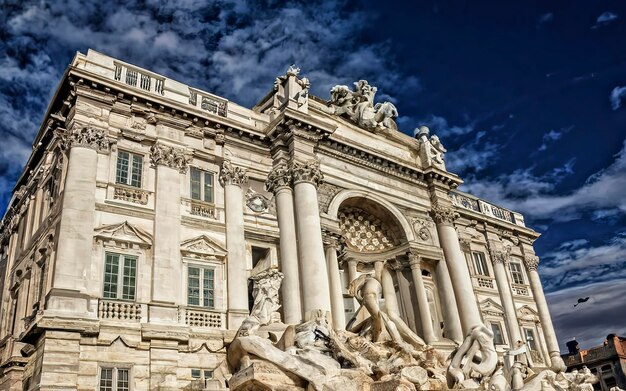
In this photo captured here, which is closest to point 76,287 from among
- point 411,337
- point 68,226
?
point 68,226

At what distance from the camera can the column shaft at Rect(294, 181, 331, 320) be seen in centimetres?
2130

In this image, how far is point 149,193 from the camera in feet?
66.9

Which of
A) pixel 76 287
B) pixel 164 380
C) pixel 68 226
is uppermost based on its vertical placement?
pixel 68 226

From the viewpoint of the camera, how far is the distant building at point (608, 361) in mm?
49531

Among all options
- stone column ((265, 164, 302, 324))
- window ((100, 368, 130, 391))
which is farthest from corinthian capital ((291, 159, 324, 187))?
window ((100, 368, 130, 391))

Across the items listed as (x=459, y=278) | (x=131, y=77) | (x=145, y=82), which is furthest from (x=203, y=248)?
(x=459, y=278)

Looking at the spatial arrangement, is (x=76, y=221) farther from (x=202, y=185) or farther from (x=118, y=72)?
(x=118, y=72)

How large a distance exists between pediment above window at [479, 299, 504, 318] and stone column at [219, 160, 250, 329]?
53.2 feet

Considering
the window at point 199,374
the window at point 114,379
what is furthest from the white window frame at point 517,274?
the window at point 114,379

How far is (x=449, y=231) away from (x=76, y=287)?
61.9 ft

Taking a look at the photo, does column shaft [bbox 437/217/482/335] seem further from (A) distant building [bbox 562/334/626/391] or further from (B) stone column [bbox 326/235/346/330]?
(A) distant building [bbox 562/334/626/391]

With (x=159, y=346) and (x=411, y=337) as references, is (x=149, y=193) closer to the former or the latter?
(x=159, y=346)

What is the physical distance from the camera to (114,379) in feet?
54.9

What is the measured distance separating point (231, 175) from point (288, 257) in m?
4.00
